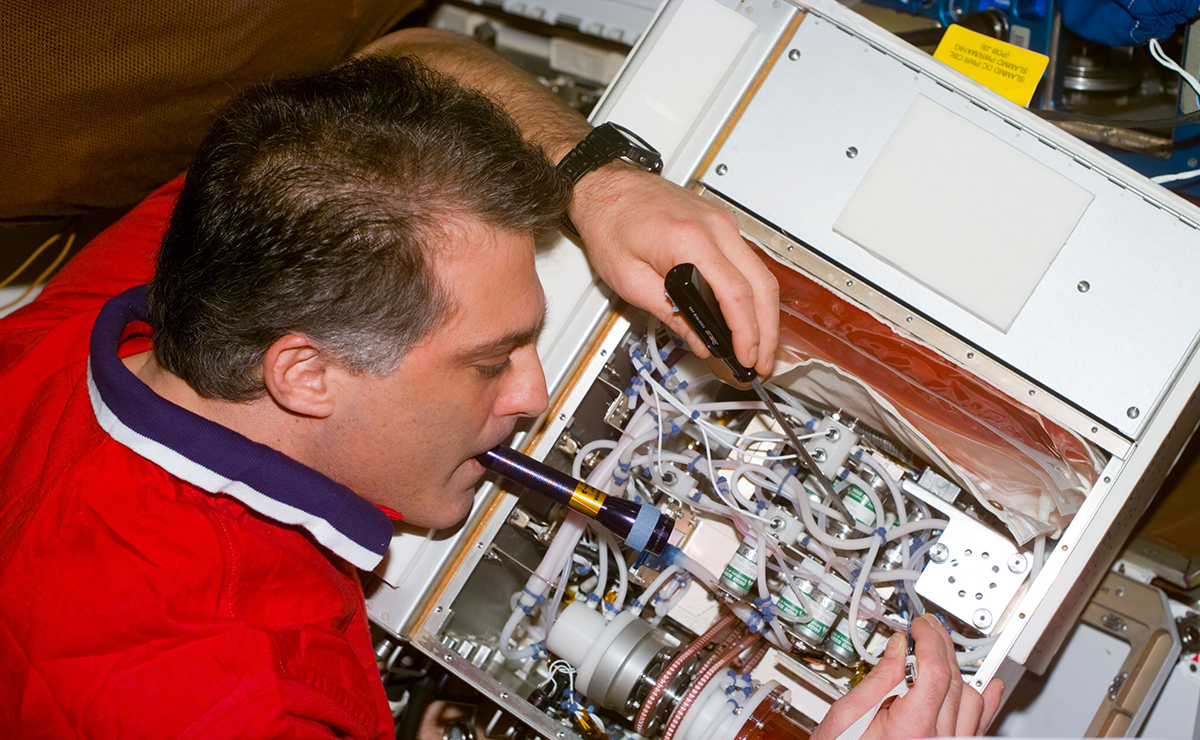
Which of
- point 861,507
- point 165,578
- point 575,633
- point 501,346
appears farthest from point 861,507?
point 165,578

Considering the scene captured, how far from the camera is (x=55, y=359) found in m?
1.37

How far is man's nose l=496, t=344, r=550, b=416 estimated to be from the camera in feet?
4.06

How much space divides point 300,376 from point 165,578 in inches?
11.8

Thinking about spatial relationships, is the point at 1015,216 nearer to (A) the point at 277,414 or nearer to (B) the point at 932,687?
(B) the point at 932,687

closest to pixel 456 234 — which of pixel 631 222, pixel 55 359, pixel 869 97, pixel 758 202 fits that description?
pixel 631 222

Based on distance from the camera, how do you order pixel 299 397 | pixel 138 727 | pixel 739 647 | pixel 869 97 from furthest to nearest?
1. pixel 739 647
2. pixel 869 97
3. pixel 299 397
4. pixel 138 727

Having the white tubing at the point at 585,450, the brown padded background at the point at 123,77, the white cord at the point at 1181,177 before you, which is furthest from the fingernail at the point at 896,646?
the brown padded background at the point at 123,77

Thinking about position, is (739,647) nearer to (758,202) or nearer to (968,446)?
(968,446)

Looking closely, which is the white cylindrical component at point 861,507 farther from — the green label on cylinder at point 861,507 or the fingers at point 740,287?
the fingers at point 740,287

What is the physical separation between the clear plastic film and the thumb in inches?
10.7

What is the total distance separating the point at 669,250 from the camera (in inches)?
48.6

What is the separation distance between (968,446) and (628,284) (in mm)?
551

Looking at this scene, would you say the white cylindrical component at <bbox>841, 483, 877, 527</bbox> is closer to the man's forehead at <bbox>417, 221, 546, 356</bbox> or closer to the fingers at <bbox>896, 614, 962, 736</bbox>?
the fingers at <bbox>896, 614, 962, 736</bbox>

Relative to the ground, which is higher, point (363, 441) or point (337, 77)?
point (337, 77)
